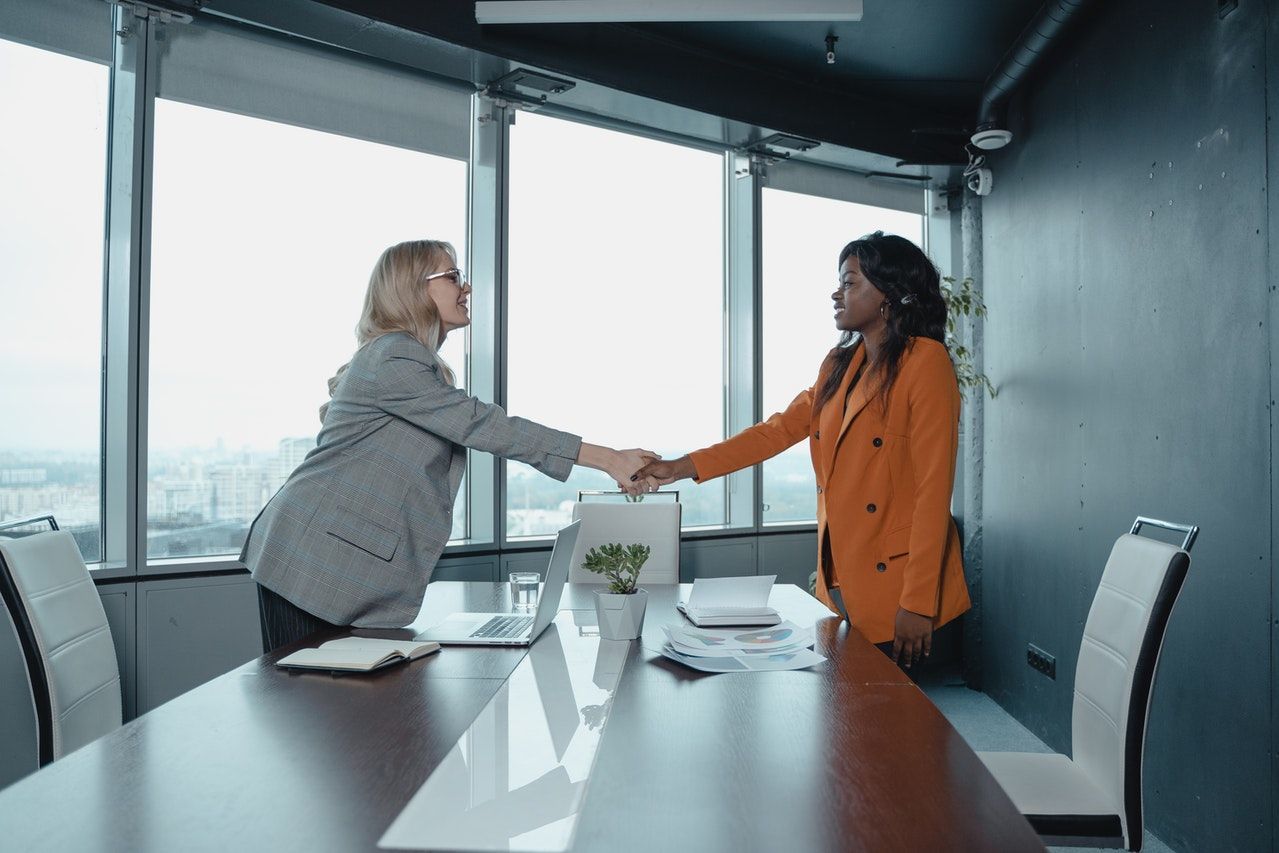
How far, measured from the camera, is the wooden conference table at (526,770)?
3.38 feet

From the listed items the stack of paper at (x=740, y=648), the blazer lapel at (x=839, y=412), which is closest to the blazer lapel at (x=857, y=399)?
the blazer lapel at (x=839, y=412)

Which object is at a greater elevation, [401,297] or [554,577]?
[401,297]

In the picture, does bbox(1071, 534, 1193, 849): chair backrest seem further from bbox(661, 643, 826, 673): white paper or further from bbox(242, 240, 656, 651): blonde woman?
bbox(242, 240, 656, 651): blonde woman

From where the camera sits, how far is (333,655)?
1790 mm

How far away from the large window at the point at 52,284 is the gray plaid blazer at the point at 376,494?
145 centimetres

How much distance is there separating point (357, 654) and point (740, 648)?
758mm

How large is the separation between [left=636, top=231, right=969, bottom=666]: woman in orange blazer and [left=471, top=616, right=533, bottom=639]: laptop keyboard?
80 cm

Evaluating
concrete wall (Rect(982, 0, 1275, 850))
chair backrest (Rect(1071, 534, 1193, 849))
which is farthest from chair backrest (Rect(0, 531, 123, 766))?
concrete wall (Rect(982, 0, 1275, 850))

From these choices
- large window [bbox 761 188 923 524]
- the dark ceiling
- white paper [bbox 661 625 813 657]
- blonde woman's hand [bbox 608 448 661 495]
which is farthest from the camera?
large window [bbox 761 188 923 524]

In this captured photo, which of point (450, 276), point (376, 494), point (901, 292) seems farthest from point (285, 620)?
point (901, 292)

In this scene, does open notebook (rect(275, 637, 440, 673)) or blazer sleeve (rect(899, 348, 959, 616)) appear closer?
open notebook (rect(275, 637, 440, 673))

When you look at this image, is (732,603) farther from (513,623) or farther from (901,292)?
(901,292)

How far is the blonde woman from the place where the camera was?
2.13 metres

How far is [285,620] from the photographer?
221cm
